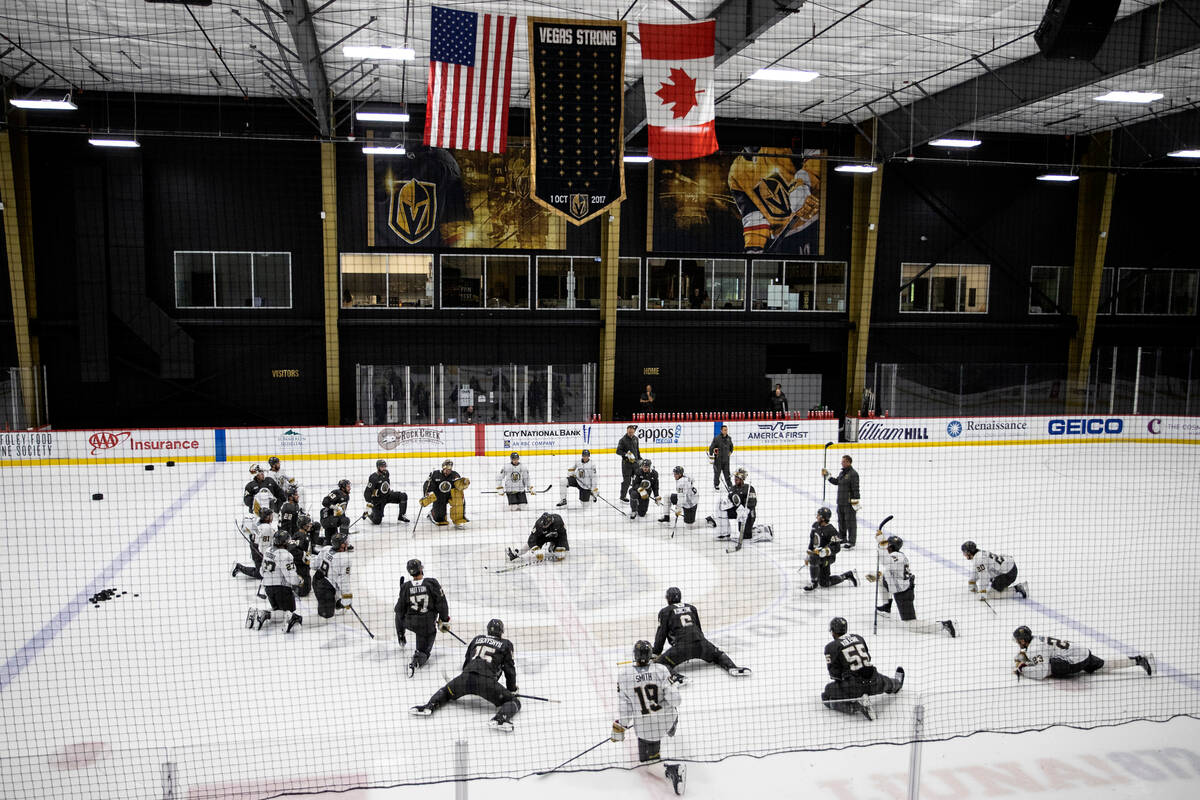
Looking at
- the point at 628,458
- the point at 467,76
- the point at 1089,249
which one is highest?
the point at 467,76

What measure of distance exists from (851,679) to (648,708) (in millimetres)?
1871

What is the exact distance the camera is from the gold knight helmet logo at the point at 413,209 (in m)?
20.2

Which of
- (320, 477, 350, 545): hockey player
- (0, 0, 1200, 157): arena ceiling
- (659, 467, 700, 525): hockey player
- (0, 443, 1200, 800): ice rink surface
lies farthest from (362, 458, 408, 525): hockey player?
(0, 0, 1200, 157): arena ceiling

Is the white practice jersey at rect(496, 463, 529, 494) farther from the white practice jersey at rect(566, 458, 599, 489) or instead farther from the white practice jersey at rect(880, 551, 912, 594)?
the white practice jersey at rect(880, 551, 912, 594)

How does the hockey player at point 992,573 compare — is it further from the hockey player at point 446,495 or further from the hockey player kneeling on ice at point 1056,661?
the hockey player at point 446,495

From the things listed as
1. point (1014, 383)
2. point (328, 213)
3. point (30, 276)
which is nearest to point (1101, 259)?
point (1014, 383)

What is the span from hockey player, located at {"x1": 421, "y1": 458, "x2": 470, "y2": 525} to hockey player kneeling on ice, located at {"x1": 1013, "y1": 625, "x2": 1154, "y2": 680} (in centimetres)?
Result: 774

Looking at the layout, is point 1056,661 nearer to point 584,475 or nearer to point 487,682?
point 487,682

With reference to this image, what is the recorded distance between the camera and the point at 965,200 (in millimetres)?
23062

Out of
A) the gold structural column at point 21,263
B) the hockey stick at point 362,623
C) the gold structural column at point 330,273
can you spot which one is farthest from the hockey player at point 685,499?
the gold structural column at point 21,263

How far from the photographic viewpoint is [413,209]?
20281 mm

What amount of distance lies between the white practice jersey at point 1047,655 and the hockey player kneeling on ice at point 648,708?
3.53m

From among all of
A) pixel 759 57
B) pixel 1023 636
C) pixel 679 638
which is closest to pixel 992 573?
pixel 1023 636

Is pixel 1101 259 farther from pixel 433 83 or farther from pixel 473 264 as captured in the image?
pixel 433 83
